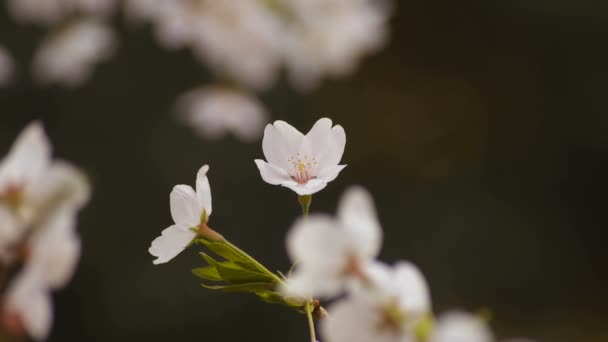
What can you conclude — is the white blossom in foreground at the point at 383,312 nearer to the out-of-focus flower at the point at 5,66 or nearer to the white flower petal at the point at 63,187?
the white flower petal at the point at 63,187

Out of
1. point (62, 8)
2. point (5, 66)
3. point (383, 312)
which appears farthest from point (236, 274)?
point (5, 66)

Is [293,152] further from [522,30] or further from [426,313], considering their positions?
[522,30]

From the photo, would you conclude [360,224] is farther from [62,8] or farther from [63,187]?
[62,8]

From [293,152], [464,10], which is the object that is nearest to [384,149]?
[464,10]

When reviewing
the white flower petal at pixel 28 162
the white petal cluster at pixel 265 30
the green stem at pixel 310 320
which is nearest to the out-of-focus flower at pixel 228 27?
the white petal cluster at pixel 265 30

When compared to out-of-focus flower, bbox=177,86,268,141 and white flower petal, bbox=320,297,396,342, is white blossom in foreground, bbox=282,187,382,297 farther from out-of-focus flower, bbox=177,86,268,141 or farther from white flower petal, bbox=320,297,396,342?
out-of-focus flower, bbox=177,86,268,141

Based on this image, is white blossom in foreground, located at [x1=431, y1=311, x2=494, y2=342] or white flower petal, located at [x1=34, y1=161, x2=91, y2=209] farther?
white flower petal, located at [x1=34, y1=161, x2=91, y2=209]

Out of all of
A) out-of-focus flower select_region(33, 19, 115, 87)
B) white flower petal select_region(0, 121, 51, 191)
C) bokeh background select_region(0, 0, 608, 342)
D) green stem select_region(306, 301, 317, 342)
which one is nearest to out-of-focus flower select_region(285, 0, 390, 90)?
out-of-focus flower select_region(33, 19, 115, 87)
